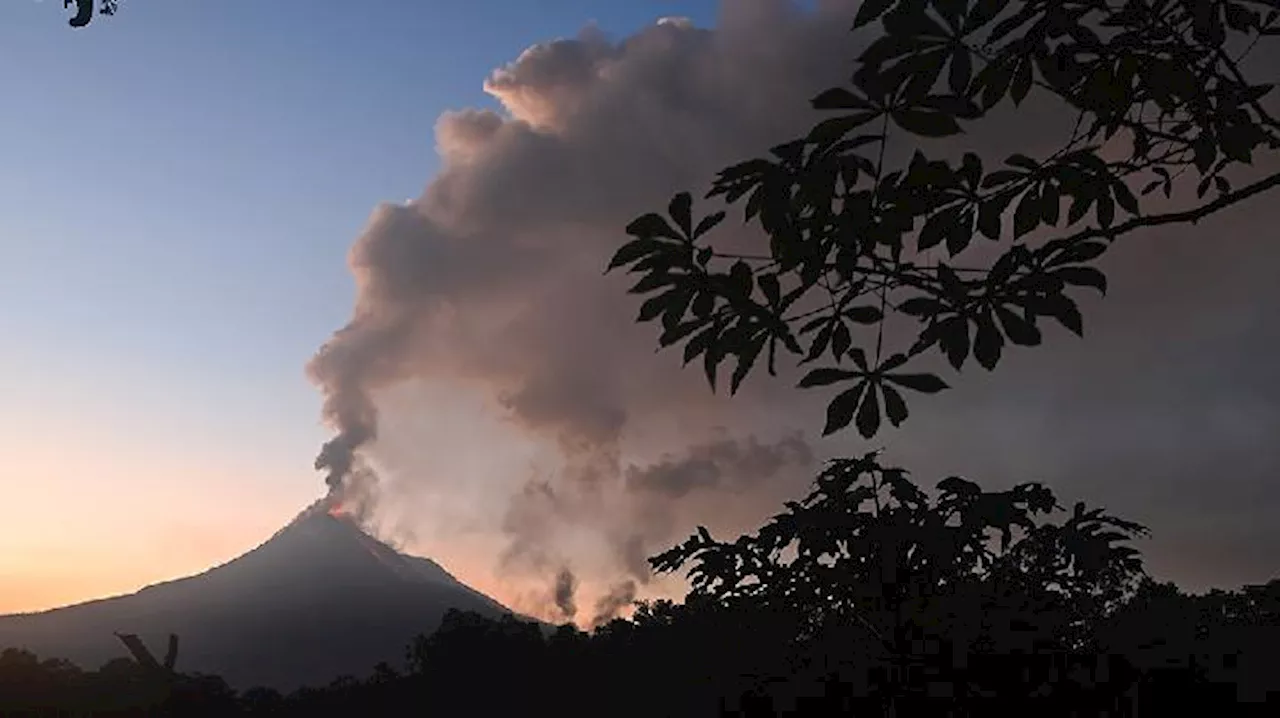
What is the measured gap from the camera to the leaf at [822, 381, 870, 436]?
2.64 meters

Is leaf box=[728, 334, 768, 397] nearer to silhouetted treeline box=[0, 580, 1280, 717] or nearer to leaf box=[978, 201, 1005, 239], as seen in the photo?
leaf box=[978, 201, 1005, 239]

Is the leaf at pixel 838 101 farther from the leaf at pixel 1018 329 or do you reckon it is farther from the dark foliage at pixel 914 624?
the dark foliage at pixel 914 624

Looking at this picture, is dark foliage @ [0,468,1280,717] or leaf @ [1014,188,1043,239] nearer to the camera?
leaf @ [1014,188,1043,239]

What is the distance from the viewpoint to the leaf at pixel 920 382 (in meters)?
2.51

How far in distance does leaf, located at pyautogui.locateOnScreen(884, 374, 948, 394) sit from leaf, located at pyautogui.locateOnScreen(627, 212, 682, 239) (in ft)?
2.17

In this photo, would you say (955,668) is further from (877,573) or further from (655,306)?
(655,306)

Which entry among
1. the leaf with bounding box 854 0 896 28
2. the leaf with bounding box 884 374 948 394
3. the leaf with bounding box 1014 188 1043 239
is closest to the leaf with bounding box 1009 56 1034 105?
the leaf with bounding box 1014 188 1043 239

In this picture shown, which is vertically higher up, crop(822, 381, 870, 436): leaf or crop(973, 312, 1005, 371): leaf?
crop(973, 312, 1005, 371): leaf

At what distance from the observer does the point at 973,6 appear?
271cm

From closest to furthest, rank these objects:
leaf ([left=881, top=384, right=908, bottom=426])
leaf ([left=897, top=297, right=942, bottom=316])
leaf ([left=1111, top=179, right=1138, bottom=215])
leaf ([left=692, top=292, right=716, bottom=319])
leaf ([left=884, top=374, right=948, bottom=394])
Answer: leaf ([left=884, top=374, right=948, bottom=394]) → leaf ([left=881, top=384, right=908, bottom=426]) → leaf ([left=897, top=297, right=942, bottom=316]) → leaf ([left=692, top=292, right=716, bottom=319]) → leaf ([left=1111, top=179, right=1138, bottom=215])

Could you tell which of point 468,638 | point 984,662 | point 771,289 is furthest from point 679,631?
point 468,638

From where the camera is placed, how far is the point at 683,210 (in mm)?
2729

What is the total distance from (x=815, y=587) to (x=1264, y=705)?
9.70m

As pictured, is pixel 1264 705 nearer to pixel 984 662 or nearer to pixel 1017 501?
pixel 984 662
